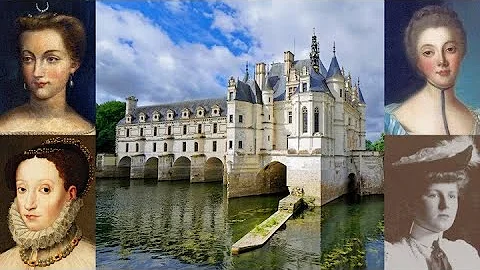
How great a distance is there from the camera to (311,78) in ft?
64.6

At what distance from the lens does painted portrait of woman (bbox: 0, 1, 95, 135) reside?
264 inches

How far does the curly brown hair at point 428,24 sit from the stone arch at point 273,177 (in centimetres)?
1609

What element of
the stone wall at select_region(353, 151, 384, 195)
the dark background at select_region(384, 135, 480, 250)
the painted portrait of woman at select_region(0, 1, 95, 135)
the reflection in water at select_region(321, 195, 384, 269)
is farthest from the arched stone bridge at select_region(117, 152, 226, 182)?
the dark background at select_region(384, 135, 480, 250)

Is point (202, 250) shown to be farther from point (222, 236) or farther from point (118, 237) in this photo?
point (118, 237)

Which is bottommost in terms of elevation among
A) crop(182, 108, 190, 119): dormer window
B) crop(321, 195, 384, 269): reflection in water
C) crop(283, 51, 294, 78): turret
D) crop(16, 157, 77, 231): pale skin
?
crop(321, 195, 384, 269): reflection in water

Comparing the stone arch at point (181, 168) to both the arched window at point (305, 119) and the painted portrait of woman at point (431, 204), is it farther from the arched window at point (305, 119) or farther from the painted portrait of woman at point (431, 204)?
the painted portrait of woman at point (431, 204)

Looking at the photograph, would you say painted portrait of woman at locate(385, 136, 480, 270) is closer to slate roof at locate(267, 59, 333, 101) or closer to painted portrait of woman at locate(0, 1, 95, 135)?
painted portrait of woman at locate(0, 1, 95, 135)

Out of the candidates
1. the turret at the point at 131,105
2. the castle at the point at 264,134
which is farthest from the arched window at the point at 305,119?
the turret at the point at 131,105

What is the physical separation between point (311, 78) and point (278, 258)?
11.6 metres

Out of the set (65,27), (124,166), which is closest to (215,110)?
(124,166)

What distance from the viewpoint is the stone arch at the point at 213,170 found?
28.2 metres

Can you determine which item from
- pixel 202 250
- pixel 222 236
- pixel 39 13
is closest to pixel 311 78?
pixel 222 236

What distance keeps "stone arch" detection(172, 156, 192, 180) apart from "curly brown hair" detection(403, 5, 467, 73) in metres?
24.6

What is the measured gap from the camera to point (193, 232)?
1389 centimetres
